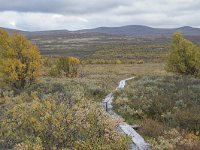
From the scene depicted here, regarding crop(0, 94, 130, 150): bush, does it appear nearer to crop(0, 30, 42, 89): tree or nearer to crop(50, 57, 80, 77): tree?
crop(0, 30, 42, 89): tree

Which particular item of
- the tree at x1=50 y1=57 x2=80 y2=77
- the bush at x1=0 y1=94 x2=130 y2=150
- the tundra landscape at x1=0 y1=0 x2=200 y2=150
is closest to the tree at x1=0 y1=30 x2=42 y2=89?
the tundra landscape at x1=0 y1=0 x2=200 y2=150

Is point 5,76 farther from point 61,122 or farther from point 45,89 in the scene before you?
point 61,122

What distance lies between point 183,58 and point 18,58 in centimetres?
1442

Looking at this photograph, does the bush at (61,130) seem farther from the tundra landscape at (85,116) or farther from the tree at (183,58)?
the tree at (183,58)

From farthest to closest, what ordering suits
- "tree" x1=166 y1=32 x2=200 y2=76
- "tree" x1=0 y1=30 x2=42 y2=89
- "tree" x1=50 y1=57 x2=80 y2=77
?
1. "tree" x1=50 y1=57 x2=80 y2=77
2. "tree" x1=166 y1=32 x2=200 y2=76
3. "tree" x1=0 y1=30 x2=42 y2=89

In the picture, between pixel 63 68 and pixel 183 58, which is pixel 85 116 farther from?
pixel 63 68

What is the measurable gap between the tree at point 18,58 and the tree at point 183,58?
12373 mm

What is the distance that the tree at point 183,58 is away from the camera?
33.7 meters

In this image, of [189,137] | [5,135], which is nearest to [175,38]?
[189,137]

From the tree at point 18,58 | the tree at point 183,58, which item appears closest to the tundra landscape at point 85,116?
the tree at point 18,58

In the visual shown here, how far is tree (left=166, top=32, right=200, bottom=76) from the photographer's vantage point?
33719 mm

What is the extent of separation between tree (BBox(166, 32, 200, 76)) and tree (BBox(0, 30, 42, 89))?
12.4m

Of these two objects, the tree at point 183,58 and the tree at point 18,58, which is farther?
the tree at point 183,58

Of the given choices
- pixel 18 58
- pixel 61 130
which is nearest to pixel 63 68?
pixel 18 58
